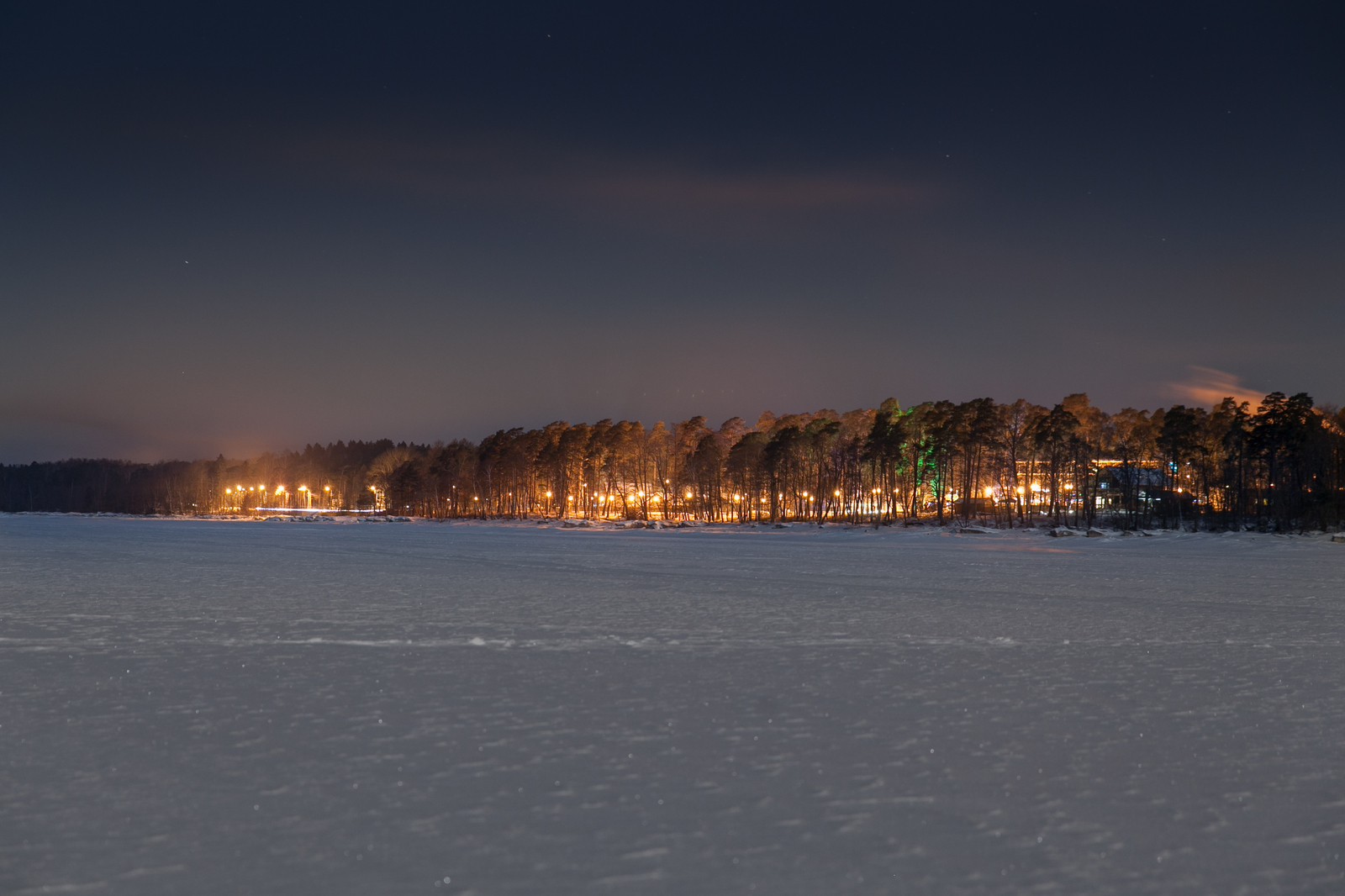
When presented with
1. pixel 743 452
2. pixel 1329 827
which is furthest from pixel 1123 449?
pixel 1329 827

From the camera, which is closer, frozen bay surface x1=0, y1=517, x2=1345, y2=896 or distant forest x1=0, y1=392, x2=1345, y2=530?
frozen bay surface x1=0, y1=517, x2=1345, y2=896

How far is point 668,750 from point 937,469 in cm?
8154

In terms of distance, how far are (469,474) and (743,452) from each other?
159 feet

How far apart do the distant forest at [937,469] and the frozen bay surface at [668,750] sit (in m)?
62.4

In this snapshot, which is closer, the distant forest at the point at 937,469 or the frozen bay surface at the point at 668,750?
the frozen bay surface at the point at 668,750

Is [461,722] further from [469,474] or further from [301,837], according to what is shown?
[469,474]

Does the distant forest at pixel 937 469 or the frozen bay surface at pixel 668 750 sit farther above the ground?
the distant forest at pixel 937 469

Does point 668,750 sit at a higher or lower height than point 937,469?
lower

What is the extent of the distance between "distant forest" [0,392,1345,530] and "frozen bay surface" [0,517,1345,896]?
62418mm

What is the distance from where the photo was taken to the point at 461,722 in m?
8.49

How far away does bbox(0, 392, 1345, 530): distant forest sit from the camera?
232ft

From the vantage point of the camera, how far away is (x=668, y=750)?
765 cm

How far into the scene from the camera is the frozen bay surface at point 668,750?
5328 millimetres

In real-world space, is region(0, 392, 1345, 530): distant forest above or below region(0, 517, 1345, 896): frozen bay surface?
above
